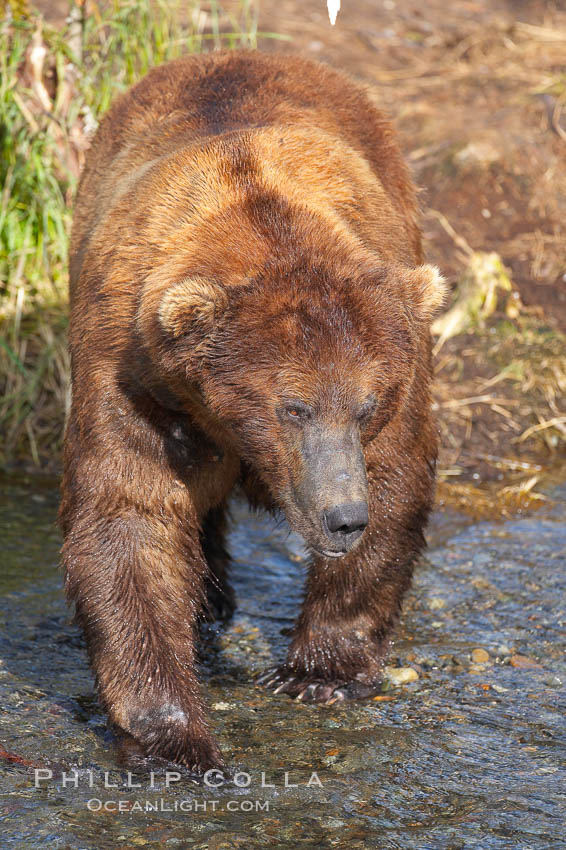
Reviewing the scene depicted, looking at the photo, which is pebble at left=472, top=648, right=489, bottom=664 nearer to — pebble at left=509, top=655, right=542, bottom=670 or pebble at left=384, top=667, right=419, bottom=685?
pebble at left=509, top=655, right=542, bottom=670

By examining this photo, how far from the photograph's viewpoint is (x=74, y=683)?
5512 millimetres

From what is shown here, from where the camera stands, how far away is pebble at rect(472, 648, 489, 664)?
19.1 feet

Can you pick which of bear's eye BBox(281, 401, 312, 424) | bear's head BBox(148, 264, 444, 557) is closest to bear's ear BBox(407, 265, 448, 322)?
bear's head BBox(148, 264, 444, 557)

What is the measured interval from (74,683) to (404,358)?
213 centimetres

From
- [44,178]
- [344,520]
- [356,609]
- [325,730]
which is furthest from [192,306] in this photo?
[44,178]

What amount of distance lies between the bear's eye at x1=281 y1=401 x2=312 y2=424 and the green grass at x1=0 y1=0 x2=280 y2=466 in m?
4.20

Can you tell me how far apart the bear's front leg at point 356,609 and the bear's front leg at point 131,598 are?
2.61 feet

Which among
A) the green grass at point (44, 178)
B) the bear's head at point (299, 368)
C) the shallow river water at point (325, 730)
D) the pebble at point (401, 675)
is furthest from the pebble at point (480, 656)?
the green grass at point (44, 178)

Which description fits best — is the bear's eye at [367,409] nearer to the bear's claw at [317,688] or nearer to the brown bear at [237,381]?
the brown bear at [237,381]

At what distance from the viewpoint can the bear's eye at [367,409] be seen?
4.43m

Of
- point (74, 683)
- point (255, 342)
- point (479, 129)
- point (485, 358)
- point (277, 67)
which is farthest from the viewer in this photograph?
point (479, 129)

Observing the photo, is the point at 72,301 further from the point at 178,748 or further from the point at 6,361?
the point at 6,361

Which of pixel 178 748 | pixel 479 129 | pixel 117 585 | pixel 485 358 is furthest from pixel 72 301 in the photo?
pixel 479 129

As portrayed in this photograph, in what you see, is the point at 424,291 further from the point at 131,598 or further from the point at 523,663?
the point at 523,663
